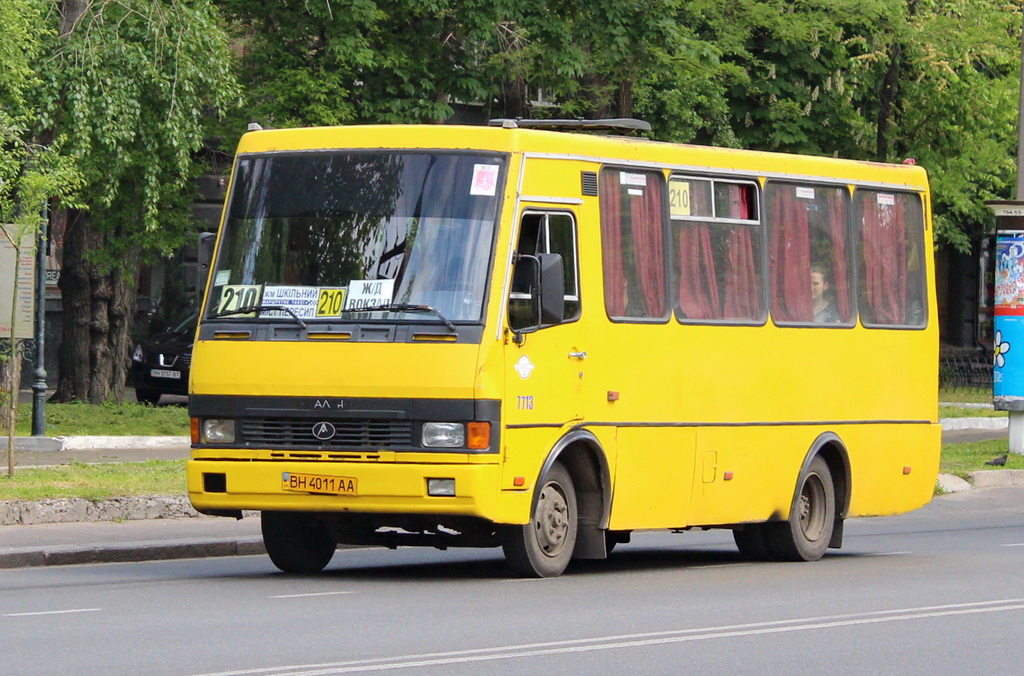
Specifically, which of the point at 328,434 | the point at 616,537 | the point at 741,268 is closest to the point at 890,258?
the point at 741,268

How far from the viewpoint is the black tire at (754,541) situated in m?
15.6

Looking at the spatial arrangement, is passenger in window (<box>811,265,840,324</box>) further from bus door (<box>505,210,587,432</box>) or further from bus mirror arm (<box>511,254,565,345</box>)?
bus mirror arm (<box>511,254,565,345</box>)

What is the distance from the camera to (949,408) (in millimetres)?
36469

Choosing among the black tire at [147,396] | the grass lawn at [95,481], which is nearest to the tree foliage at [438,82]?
the black tire at [147,396]

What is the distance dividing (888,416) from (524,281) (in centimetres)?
476

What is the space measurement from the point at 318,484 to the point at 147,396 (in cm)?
2090

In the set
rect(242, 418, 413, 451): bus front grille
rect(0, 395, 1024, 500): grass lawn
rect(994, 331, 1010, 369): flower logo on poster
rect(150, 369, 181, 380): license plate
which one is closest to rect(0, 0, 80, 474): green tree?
rect(0, 395, 1024, 500): grass lawn

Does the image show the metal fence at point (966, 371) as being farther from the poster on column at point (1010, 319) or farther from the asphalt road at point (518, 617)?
the asphalt road at point (518, 617)

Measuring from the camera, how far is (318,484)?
12.5m

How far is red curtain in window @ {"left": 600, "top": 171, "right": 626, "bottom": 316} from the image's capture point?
1363 cm

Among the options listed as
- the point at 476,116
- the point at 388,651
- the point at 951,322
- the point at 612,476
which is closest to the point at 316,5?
the point at 476,116

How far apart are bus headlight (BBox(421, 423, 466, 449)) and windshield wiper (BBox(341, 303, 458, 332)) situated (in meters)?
0.59

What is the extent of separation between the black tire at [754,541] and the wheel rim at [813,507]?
1.04ft

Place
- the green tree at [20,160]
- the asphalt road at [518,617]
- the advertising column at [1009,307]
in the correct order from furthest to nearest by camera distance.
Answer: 1. the advertising column at [1009,307]
2. the green tree at [20,160]
3. the asphalt road at [518,617]
